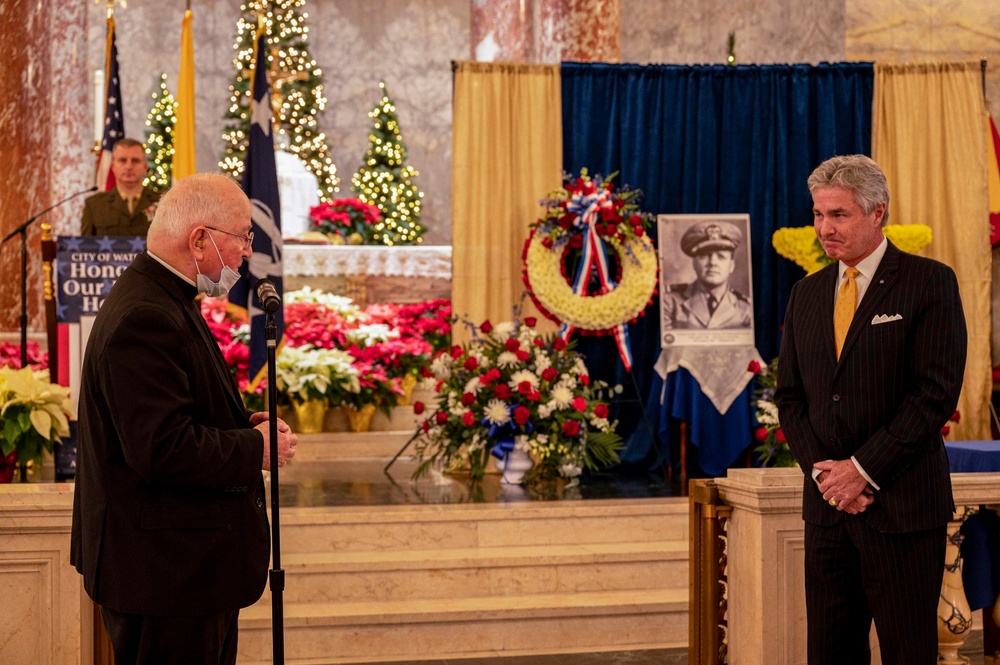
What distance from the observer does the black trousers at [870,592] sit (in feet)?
9.16

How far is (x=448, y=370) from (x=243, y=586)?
4.38 metres

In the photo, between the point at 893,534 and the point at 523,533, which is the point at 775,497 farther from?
the point at 523,533

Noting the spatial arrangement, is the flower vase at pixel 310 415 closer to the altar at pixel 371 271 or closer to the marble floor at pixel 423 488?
the marble floor at pixel 423 488

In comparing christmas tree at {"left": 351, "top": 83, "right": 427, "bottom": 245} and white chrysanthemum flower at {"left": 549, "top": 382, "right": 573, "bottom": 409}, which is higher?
christmas tree at {"left": 351, "top": 83, "right": 427, "bottom": 245}

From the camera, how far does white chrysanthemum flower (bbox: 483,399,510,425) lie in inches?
257

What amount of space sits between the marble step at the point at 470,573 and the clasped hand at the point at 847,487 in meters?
2.63

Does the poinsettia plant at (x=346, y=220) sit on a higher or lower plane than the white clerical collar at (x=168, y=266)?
higher

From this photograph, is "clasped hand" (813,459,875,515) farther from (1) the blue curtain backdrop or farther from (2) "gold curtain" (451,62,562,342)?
(1) the blue curtain backdrop

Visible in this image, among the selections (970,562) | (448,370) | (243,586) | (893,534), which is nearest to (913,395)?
(893,534)

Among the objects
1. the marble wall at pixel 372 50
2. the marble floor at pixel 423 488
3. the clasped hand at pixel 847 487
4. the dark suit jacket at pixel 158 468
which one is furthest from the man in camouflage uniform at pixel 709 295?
the dark suit jacket at pixel 158 468

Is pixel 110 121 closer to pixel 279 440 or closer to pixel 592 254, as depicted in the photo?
pixel 592 254

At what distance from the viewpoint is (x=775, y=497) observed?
355cm

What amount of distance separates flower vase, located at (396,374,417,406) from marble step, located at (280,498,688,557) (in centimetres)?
323

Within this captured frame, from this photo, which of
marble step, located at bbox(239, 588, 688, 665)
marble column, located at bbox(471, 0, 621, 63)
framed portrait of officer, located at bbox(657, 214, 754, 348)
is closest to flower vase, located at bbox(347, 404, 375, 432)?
framed portrait of officer, located at bbox(657, 214, 754, 348)
